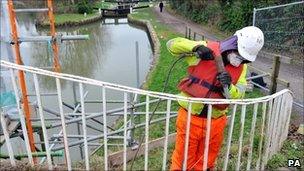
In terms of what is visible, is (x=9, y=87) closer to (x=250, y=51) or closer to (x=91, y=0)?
(x=250, y=51)

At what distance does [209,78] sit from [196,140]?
26.5 inches

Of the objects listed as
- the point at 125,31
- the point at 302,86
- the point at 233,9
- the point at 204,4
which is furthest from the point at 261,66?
the point at 125,31

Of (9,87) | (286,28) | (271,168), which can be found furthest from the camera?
(286,28)

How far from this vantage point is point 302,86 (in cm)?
898

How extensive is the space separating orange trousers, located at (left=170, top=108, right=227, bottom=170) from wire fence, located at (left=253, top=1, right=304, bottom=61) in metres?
6.83

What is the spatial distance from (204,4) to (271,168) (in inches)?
823

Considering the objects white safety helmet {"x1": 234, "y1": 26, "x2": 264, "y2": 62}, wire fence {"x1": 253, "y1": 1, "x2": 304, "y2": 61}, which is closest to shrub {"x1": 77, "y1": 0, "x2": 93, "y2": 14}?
wire fence {"x1": 253, "y1": 1, "x2": 304, "y2": 61}

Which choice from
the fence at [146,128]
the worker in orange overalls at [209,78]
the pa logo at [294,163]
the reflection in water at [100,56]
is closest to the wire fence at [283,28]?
the reflection in water at [100,56]

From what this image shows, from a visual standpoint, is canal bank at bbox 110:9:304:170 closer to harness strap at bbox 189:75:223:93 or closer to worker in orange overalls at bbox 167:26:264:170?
worker in orange overalls at bbox 167:26:264:170

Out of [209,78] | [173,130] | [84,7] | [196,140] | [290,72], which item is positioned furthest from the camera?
[84,7]

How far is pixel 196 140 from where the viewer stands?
151 inches

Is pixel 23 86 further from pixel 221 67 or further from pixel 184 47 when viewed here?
pixel 221 67

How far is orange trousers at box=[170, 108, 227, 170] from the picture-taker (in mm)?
3775

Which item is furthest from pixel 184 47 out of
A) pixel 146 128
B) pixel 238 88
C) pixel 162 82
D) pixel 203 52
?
pixel 162 82
